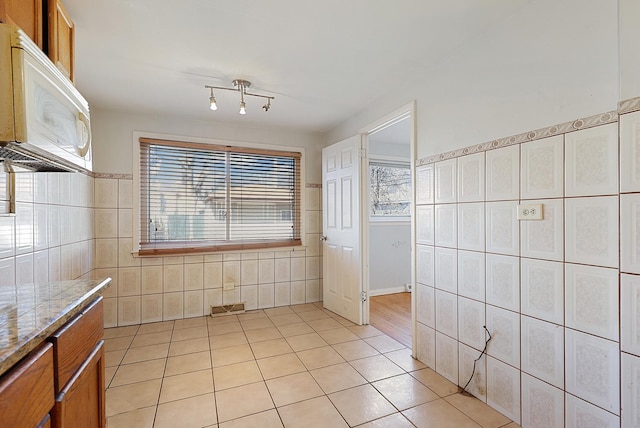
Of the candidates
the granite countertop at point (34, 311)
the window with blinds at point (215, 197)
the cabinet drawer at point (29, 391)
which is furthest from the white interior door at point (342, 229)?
the cabinet drawer at point (29, 391)

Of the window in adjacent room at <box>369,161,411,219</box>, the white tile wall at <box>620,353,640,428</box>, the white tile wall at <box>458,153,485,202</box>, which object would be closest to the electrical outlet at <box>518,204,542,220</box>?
the white tile wall at <box>458,153,485,202</box>

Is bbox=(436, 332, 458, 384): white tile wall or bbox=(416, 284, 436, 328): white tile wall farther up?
bbox=(416, 284, 436, 328): white tile wall

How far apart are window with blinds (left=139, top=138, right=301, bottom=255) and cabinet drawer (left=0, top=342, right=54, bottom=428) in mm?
2469

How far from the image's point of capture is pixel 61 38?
138 cm

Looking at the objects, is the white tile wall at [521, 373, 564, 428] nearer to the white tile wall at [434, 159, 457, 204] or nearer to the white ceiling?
the white tile wall at [434, 159, 457, 204]

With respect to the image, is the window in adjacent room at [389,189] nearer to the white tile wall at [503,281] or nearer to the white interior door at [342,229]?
the white interior door at [342,229]

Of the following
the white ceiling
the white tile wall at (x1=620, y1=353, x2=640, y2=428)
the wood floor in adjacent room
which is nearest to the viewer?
the white tile wall at (x1=620, y1=353, x2=640, y2=428)

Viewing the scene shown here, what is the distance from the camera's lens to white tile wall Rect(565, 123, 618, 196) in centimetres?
121

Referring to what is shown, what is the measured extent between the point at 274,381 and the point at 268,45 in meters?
2.23

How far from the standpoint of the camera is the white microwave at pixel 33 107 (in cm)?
82

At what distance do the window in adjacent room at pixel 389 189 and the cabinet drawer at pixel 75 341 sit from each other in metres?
3.54

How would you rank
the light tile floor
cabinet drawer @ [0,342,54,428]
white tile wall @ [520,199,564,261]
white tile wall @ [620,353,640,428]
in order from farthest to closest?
the light tile floor < white tile wall @ [520,199,564,261] < white tile wall @ [620,353,640,428] < cabinet drawer @ [0,342,54,428]

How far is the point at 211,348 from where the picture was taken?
2537 mm

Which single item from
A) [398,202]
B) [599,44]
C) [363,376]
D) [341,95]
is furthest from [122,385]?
[398,202]
